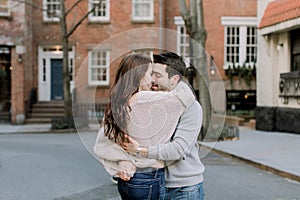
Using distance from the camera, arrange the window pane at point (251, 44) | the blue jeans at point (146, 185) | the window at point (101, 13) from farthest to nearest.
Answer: the window pane at point (251, 44) → the window at point (101, 13) → the blue jeans at point (146, 185)

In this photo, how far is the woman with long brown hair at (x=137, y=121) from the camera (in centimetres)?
266

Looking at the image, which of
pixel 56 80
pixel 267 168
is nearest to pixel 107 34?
pixel 56 80

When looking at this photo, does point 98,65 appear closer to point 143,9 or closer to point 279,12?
point 279,12

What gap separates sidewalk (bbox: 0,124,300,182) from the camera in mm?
9675

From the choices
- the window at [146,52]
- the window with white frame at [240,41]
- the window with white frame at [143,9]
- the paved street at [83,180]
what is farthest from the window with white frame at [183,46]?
the window with white frame at [240,41]

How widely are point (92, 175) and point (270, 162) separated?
12.5 feet

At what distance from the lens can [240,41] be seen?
84.8 ft

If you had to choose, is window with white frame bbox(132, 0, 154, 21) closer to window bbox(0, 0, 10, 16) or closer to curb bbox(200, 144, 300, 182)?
window bbox(0, 0, 10, 16)

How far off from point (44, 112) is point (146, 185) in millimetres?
21924

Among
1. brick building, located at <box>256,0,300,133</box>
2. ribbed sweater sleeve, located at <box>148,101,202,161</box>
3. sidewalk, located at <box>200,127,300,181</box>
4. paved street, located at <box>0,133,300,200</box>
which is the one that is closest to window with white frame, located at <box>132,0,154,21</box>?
brick building, located at <box>256,0,300,133</box>

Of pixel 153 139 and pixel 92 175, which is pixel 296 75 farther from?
pixel 153 139

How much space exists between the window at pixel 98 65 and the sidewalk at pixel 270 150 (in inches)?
219

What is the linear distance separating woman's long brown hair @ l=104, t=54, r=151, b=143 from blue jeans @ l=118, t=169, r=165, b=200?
0.84 feet

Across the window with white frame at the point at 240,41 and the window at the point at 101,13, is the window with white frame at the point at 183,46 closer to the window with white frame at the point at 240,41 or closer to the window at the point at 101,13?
the window at the point at 101,13
